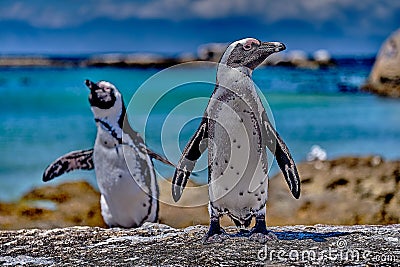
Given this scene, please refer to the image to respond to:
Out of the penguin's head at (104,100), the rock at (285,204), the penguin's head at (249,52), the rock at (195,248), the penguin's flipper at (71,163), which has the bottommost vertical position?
the rock at (195,248)

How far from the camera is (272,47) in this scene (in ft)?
11.4

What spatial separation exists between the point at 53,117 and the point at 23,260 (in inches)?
848

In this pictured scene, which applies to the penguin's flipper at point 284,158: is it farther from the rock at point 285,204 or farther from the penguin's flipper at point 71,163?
the penguin's flipper at point 71,163

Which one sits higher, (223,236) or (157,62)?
(157,62)

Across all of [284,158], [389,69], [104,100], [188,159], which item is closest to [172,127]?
[104,100]

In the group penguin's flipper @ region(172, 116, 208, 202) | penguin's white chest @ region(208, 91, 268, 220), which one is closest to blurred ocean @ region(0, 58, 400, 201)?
penguin's flipper @ region(172, 116, 208, 202)

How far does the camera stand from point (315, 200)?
23.6ft

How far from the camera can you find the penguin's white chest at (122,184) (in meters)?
5.42

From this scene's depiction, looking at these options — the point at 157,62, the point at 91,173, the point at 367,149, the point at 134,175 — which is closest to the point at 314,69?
the point at 157,62

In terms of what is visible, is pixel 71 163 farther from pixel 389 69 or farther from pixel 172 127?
pixel 389 69

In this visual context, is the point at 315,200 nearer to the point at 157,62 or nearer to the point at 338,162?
the point at 338,162

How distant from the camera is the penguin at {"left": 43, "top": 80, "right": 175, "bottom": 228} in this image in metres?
5.43

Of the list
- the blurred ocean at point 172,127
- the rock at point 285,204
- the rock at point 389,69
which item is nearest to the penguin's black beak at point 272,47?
the blurred ocean at point 172,127

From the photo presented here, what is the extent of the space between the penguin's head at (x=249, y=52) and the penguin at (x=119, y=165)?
1979mm
